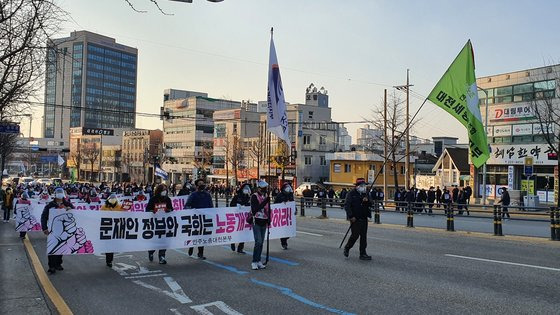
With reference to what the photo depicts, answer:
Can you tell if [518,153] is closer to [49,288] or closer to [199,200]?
[199,200]

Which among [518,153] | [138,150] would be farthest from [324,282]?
[138,150]

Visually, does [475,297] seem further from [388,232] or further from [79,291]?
[388,232]

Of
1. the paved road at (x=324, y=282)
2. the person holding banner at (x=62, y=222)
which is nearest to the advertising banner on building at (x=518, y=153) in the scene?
the paved road at (x=324, y=282)

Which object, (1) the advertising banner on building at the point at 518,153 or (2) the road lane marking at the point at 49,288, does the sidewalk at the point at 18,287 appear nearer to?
(2) the road lane marking at the point at 49,288

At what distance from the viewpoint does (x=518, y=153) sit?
4403 cm

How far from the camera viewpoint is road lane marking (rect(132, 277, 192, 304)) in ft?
27.1

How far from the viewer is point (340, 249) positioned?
1420cm

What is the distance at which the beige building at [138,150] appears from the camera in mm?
103250

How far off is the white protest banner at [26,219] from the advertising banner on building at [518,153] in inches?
1491

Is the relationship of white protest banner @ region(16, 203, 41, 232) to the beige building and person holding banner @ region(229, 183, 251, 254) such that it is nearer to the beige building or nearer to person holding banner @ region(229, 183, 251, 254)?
person holding banner @ region(229, 183, 251, 254)

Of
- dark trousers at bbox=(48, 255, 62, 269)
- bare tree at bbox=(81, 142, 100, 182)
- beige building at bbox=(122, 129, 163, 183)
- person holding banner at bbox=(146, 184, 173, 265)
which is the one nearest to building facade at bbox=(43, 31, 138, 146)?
beige building at bbox=(122, 129, 163, 183)


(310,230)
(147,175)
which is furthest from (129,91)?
(310,230)

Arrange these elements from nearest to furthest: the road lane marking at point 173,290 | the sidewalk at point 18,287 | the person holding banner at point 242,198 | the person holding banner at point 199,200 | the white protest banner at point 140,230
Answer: the sidewalk at point 18,287 < the road lane marking at point 173,290 < the white protest banner at point 140,230 < the person holding banner at point 199,200 < the person holding banner at point 242,198

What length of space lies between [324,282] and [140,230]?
4.62 meters
